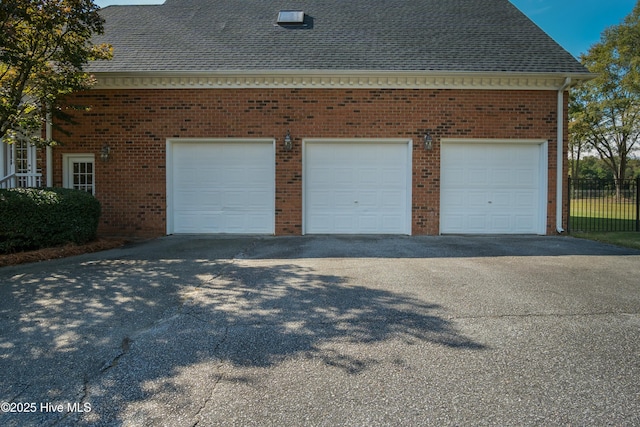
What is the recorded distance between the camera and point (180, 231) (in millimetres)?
10203

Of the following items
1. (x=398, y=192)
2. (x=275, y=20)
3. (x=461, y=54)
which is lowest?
(x=398, y=192)

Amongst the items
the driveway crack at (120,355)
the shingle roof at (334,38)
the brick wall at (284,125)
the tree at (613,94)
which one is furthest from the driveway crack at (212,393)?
the tree at (613,94)

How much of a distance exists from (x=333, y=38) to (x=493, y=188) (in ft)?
20.3

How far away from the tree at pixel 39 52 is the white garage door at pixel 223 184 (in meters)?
2.77

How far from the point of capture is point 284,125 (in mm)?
9867

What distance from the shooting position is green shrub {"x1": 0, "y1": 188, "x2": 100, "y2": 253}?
22.5 ft

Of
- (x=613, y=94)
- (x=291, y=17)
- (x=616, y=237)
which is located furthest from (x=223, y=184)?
(x=613, y=94)

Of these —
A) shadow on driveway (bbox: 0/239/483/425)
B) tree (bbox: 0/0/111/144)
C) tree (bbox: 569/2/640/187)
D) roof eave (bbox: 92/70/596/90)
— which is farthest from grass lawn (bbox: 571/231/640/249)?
tree (bbox: 569/2/640/187)

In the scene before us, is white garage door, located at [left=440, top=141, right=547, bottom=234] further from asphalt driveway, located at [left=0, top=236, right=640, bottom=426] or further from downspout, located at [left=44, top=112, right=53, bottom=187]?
downspout, located at [left=44, top=112, right=53, bottom=187]

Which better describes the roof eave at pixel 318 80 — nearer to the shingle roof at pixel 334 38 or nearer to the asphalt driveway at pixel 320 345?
the shingle roof at pixel 334 38

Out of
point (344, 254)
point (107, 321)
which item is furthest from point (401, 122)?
point (107, 321)

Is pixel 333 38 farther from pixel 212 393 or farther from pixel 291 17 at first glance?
pixel 212 393

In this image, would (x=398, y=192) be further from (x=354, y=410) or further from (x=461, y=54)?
(x=354, y=410)

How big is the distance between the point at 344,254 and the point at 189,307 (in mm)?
3759
